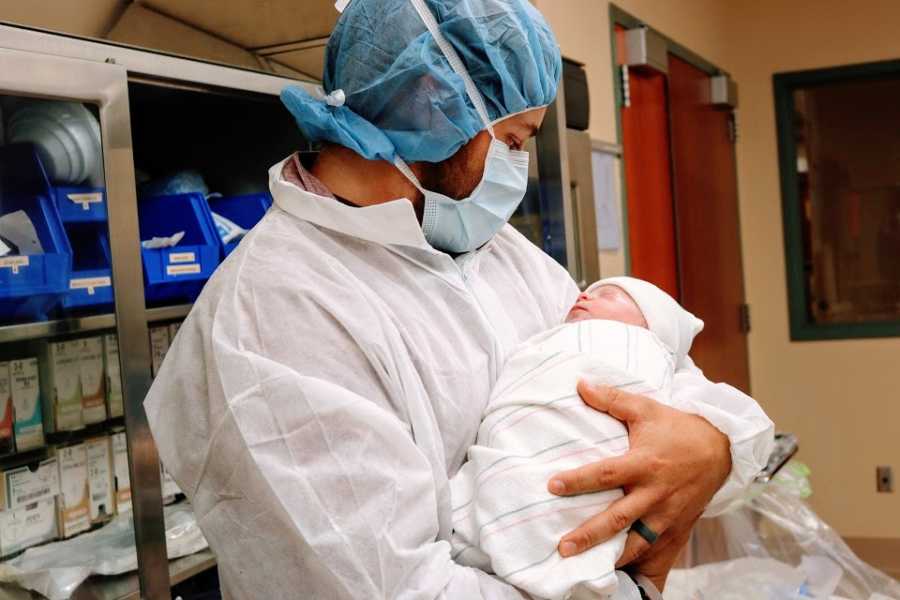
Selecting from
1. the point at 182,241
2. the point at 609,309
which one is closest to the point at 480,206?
the point at 609,309

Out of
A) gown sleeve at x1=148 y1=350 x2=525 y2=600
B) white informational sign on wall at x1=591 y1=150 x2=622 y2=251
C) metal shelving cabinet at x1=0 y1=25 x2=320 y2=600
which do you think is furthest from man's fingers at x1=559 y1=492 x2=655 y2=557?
white informational sign on wall at x1=591 y1=150 x2=622 y2=251

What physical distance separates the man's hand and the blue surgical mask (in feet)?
0.89

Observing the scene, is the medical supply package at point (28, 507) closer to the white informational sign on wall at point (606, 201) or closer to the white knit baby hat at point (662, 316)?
the white knit baby hat at point (662, 316)

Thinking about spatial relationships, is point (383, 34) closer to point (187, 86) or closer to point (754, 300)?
point (187, 86)

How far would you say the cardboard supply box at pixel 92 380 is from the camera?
151 cm

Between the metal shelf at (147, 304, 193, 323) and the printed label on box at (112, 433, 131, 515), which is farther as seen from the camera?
the printed label on box at (112, 433, 131, 515)


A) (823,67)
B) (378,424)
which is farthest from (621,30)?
(378,424)

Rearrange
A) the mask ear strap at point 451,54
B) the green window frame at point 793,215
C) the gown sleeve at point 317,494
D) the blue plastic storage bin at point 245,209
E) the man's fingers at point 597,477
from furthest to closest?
the green window frame at point 793,215 → the blue plastic storage bin at point 245,209 → the mask ear strap at point 451,54 → the man's fingers at point 597,477 → the gown sleeve at point 317,494

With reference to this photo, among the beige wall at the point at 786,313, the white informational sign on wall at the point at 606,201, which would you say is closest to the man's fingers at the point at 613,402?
the white informational sign on wall at the point at 606,201

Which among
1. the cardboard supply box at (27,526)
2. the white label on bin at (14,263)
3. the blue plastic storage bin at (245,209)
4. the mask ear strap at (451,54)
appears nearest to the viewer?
the mask ear strap at (451,54)

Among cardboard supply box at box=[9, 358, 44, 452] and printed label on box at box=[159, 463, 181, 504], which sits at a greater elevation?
cardboard supply box at box=[9, 358, 44, 452]

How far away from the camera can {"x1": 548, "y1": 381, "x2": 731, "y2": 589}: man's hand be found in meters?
1.03

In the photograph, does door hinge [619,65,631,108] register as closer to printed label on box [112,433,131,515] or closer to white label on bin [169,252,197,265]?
white label on bin [169,252,197,265]

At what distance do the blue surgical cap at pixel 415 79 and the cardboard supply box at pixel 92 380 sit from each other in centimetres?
61
